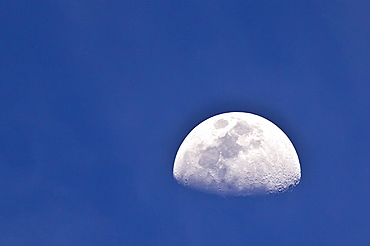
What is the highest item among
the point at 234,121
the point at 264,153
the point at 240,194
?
the point at 234,121

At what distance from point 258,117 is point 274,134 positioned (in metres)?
1.25

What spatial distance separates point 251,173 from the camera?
2611 centimetres

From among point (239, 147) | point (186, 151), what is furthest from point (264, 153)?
point (186, 151)

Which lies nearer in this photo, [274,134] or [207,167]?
[207,167]

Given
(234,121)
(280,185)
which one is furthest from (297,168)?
(234,121)

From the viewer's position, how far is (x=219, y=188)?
2589 centimetres

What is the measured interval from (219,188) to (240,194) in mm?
864

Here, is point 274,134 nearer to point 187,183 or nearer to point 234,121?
point 234,121

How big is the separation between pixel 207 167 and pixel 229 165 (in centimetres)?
89

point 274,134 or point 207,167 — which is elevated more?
point 274,134

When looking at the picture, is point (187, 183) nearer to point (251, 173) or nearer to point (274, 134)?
point (251, 173)

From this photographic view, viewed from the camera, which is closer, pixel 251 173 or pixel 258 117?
pixel 251 173

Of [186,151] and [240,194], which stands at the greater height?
[186,151]

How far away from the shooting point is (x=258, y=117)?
28625mm
